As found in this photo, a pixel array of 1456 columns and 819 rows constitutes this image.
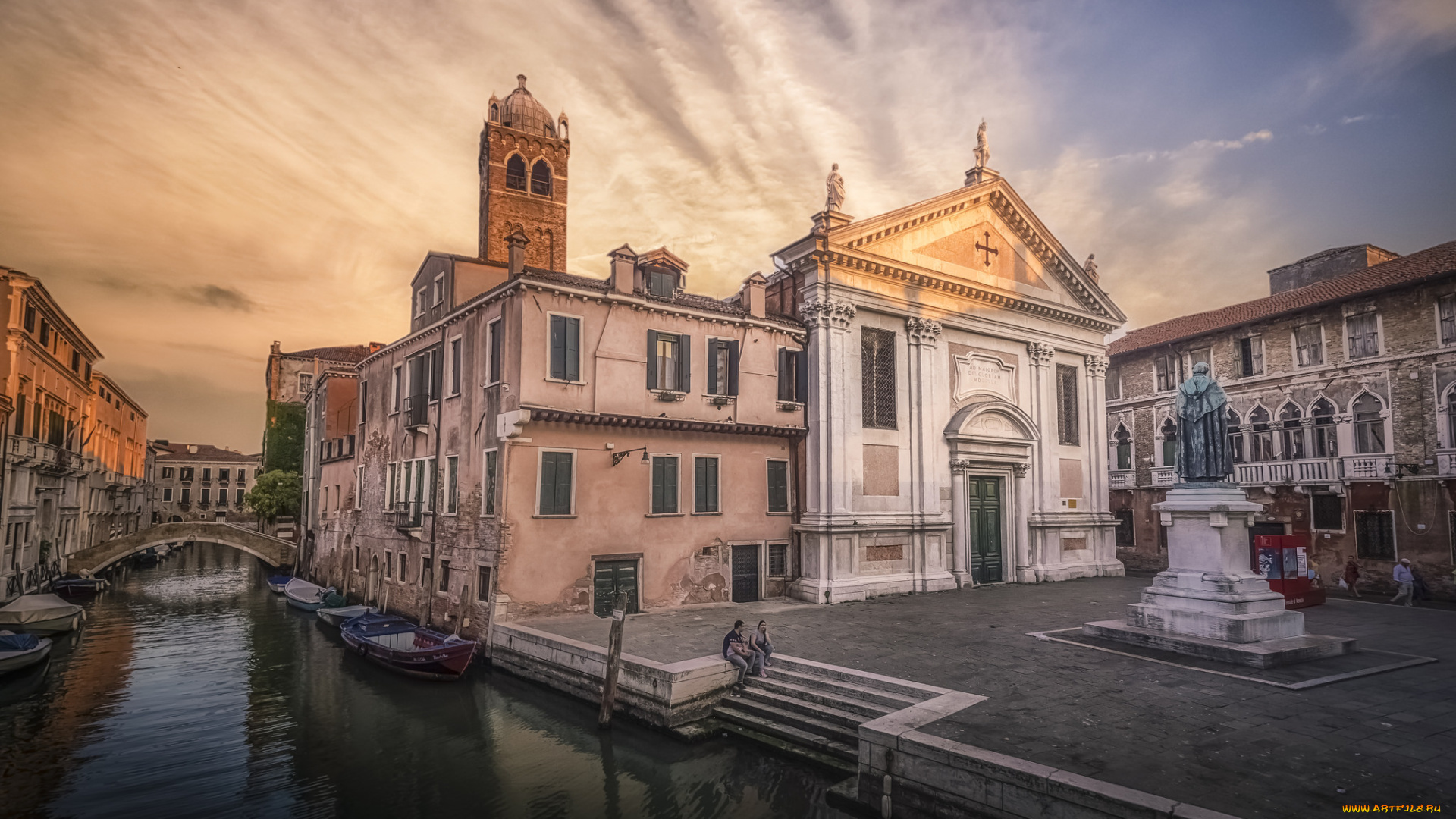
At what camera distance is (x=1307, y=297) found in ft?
92.3

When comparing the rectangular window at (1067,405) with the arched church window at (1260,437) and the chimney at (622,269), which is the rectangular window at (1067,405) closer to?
the arched church window at (1260,437)

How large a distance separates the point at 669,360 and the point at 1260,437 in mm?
23037

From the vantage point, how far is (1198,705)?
10.8 meters

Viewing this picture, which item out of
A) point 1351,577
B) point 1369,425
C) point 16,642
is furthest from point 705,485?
point 1369,425

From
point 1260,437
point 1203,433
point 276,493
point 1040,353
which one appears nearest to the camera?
point 1203,433

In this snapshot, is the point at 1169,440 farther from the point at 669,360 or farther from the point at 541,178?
the point at 541,178

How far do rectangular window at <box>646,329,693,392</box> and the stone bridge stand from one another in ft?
97.7

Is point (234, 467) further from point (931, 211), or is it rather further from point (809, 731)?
point (809, 731)

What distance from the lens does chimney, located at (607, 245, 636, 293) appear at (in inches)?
805

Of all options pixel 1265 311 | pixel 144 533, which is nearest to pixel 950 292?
pixel 1265 311

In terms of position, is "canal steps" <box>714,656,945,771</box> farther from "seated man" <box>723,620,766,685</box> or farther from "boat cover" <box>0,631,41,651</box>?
"boat cover" <box>0,631,41,651</box>

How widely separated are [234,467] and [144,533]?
58.5 meters

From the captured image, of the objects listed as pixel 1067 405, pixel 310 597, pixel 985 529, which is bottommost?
pixel 310 597

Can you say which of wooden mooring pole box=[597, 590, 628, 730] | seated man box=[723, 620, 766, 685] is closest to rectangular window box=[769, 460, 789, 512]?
seated man box=[723, 620, 766, 685]
